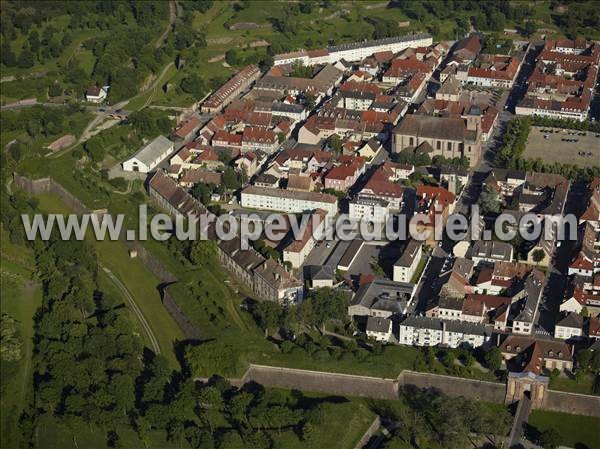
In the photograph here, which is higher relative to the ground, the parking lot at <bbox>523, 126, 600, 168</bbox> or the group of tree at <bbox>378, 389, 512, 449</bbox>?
the group of tree at <bbox>378, 389, 512, 449</bbox>

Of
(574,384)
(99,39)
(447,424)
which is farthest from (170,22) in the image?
(447,424)

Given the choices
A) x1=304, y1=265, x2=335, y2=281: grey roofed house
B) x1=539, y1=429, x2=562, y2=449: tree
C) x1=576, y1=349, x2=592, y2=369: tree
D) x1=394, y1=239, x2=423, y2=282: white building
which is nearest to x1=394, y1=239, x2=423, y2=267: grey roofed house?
x1=394, y1=239, x2=423, y2=282: white building

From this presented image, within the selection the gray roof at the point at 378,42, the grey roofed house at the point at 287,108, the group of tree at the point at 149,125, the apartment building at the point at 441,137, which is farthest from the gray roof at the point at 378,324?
the gray roof at the point at 378,42

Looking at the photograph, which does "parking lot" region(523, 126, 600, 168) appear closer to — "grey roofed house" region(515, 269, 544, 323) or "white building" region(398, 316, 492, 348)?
"grey roofed house" region(515, 269, 544, 323)

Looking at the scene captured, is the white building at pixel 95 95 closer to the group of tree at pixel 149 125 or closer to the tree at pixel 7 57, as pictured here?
the group of tree at pixel 149 125

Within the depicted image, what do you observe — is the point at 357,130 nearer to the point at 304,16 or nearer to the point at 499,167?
the point at 499,167

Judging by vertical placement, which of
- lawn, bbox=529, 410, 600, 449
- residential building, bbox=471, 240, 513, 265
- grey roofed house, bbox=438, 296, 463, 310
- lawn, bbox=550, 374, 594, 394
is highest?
grey roofed house, bbox=438, 296, 463, 310
